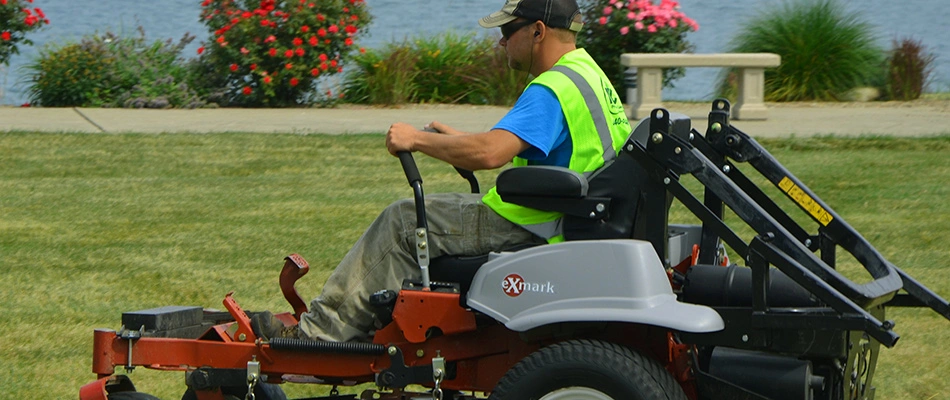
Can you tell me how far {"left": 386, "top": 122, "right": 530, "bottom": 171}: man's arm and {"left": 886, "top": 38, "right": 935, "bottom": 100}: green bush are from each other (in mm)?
12004

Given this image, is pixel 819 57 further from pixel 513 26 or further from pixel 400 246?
pixel 400 246

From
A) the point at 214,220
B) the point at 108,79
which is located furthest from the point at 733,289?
the point at 108,79

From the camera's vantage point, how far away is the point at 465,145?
4.07 m

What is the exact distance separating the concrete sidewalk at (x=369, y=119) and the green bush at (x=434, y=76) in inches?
12.4

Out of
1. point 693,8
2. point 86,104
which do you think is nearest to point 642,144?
point 86,104

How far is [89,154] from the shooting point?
35.9ft

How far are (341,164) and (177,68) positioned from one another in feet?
14.1

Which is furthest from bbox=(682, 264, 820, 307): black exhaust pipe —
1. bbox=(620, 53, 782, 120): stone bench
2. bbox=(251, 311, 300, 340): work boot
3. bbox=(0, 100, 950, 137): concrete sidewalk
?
bbox=(620, 53, 782, 120): stone bench

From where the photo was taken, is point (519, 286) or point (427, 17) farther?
point (427, 17)

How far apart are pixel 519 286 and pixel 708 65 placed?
9.74 m

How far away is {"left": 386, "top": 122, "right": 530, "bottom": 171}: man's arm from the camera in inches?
158

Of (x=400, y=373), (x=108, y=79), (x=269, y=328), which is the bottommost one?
(x=400, y=373)

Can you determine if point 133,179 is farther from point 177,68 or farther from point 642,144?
point 642,144

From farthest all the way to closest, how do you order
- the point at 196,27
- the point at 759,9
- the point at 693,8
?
the point at 693,8 → the point at 196,27 → the point at 759,9
